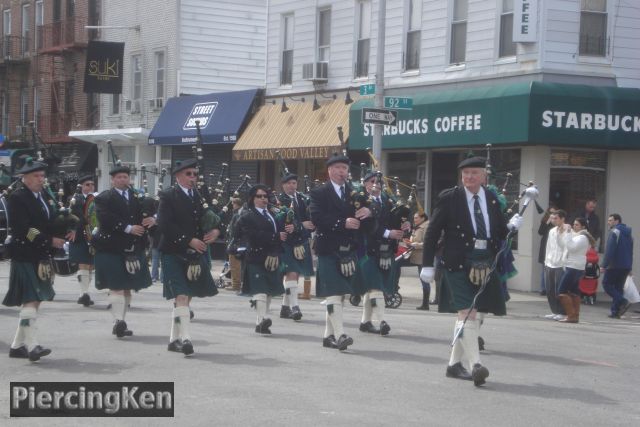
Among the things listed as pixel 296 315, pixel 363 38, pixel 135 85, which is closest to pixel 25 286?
pixel 296 315

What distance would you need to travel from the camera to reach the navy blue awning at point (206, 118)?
29.8 meters

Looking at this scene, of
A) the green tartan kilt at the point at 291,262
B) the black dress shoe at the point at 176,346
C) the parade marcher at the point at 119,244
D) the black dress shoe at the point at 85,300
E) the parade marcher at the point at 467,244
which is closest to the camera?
the parade marcher at the point at 467,244

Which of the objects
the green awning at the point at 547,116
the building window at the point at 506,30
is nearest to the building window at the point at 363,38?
the green awning at the point at 547,116

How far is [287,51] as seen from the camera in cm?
2891

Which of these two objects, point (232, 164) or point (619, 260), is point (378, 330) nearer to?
point (619, 260)

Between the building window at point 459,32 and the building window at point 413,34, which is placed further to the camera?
the building window at point 413,34

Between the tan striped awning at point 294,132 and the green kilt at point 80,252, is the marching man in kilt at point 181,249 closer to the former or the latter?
the green kilt at point 80,252

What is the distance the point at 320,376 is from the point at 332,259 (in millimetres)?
2164

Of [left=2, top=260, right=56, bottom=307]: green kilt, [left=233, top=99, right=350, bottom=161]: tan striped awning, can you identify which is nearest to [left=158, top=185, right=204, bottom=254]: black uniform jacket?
[left=2, top=260, right=56, bottom=307]: green kilt

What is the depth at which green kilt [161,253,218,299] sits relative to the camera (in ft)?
37.1

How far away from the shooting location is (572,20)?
2089 cm

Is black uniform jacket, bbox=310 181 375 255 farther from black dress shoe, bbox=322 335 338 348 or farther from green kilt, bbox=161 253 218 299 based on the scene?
green kilt, bbox=161 253 218 299

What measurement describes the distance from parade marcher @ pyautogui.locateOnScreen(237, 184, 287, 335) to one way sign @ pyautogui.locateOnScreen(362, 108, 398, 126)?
6892 millimetres

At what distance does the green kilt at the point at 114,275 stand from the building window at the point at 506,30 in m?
11.2
